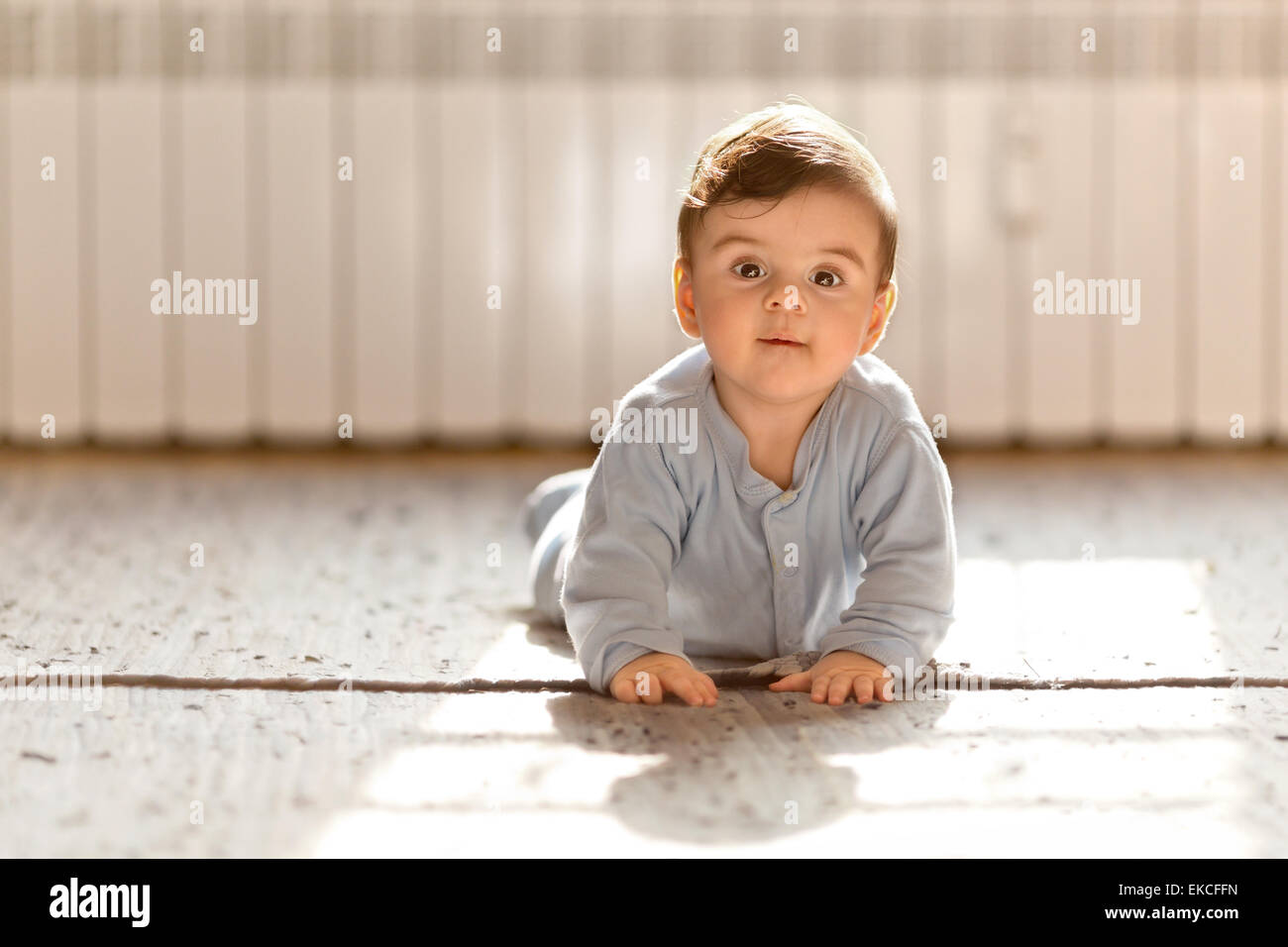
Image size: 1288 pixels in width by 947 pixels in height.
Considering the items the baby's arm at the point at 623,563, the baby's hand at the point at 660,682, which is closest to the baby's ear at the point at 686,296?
the baby's arm at the point at 623,563

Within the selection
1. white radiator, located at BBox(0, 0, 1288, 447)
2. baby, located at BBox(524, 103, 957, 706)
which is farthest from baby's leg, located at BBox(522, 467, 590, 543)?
white radiator, located at BBox(0, 0, 1288, 447)

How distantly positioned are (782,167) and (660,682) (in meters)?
0.43

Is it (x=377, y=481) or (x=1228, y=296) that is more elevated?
(x=1228, y=296)

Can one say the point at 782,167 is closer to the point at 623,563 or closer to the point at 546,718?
the point at 623,563

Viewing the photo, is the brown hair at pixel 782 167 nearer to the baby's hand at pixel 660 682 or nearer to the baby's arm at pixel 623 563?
the baby's arm at pixel 623 563

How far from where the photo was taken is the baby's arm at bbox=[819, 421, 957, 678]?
119 cm

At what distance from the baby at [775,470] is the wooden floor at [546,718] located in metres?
0.06

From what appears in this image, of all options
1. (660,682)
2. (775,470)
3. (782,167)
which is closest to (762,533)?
(775,470)

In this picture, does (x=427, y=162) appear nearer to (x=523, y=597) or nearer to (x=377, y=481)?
(x=377, y=481)

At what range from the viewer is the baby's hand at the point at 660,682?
113 centimetres

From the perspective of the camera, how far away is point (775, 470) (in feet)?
4.12
